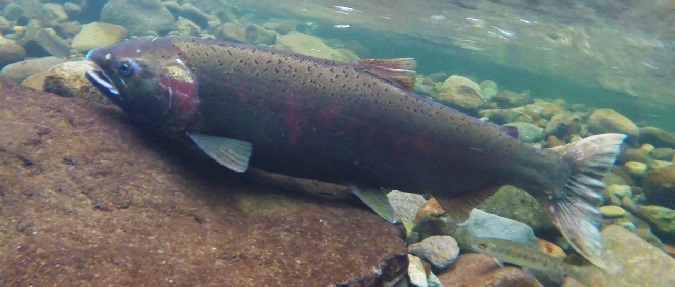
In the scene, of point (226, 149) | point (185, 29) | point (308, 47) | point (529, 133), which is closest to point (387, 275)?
point (226, 149)

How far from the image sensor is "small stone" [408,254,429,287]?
3410 mm

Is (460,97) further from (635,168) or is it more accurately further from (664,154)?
(664,154)

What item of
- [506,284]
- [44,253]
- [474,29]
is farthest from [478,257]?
[474,29]

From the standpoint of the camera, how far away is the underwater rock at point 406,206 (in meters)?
4.89

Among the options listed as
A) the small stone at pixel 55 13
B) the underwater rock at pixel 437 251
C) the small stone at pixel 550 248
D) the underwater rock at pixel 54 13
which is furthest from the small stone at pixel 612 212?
the small stone at pixel 55 13

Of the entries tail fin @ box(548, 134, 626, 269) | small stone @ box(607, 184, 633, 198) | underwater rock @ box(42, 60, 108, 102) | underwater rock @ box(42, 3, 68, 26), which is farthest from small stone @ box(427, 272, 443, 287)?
underwater rock @ box(42, 3, 68, 26)

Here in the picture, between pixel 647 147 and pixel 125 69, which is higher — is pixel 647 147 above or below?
below

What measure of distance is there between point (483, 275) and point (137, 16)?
19928mm

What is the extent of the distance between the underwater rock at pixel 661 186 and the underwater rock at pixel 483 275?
21.0 ft

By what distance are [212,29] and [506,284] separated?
22.0m

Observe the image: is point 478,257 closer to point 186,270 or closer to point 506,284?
point 506,284

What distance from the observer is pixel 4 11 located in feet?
61.6

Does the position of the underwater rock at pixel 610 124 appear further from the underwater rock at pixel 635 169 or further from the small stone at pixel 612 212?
the small stone at pixel 612 212

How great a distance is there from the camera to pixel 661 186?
840 cm
